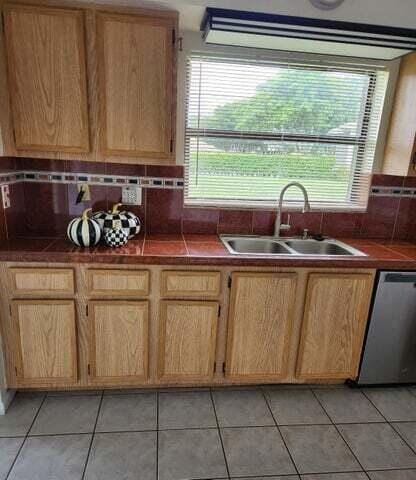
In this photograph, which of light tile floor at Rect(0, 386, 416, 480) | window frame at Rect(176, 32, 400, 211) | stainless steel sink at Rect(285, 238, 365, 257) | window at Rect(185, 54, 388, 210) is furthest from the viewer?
stainless steel sink at Rect(285, 238, 365, 257)

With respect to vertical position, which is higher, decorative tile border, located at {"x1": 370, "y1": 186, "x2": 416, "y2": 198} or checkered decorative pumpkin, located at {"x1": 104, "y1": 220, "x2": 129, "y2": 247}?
decorative tile border, located at {"x1": 370, "y1": 186, "x2": 416, "y2": 198}

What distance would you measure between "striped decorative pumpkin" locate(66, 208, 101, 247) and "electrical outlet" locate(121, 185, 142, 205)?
Result: 0.41 metres

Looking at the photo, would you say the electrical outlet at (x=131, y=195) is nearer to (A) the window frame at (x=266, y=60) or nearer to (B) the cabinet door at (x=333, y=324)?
(A) the window frame at (x=266, y=60)

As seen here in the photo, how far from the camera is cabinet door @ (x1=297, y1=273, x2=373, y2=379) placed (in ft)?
6.32

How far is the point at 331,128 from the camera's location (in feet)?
7.68

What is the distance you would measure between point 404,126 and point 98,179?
6.69ft

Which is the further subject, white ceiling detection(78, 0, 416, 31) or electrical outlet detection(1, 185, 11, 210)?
electrical outlet detection(1, 185, 11, 210)

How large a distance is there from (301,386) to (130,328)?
1195 mm

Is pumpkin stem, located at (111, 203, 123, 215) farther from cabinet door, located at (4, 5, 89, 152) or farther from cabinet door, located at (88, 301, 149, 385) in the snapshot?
cabinet door, located at (88, 301, 149, 385)

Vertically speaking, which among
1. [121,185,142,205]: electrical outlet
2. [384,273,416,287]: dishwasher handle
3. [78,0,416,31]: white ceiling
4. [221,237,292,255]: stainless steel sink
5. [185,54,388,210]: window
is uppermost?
[78,0,416,31]: white ceiling

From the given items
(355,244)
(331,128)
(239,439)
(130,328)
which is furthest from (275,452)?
(331,128)

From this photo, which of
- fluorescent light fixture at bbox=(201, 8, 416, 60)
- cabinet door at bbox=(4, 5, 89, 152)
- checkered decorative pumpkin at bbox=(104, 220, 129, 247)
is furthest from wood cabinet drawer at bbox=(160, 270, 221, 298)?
fluorescent light fixture at bbox=(201, 8, 416, 60)

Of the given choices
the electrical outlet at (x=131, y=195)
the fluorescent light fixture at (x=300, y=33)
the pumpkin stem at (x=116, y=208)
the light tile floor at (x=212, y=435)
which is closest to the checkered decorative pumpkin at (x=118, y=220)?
the pumpkin stem at (x=116, y=208)

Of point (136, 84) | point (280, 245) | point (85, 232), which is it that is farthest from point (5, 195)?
point (280, 245)
